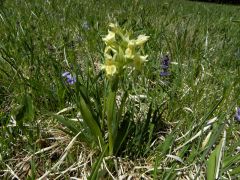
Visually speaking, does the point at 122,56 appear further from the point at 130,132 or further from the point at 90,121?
the point at 130,132

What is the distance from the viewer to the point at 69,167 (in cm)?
146

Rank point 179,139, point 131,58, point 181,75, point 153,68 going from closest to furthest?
point 131,58
point 179,139
point 181,75
point 153,68

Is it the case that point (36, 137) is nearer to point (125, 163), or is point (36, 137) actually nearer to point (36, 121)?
point (36, 121)

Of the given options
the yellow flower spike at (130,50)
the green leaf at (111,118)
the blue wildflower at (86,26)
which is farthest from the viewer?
the blue wildflower at (86,26)

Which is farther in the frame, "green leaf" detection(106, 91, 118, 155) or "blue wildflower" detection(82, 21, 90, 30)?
"blue wildflower" detection(82, 21, 90, 30)

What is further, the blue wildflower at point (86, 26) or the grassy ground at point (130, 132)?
the blue wildflower at point (86, 26)

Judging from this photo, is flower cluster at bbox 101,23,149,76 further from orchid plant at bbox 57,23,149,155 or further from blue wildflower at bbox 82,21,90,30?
blue wildflower at bbox 82,21,90,30

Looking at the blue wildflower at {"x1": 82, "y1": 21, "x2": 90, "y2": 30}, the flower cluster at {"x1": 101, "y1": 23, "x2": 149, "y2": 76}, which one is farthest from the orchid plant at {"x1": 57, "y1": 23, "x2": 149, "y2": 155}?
the blue wildflower at {"x1": 82, "y1": 21, "x2": 90, "y2": 30}

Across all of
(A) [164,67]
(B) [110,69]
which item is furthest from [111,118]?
(A) [164,67]

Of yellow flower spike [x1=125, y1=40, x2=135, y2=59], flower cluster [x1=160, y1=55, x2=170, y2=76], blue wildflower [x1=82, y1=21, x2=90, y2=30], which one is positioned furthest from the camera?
blue wildflower [x1=82, y1=21, x2=90, y2=30]

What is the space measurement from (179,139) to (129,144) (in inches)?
10.9

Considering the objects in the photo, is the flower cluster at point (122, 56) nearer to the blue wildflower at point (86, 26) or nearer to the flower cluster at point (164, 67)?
the flower cluster at point (164, 67)

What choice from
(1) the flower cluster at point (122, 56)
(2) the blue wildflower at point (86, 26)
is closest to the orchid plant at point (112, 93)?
(1) the flower cluster at point (122, 56)

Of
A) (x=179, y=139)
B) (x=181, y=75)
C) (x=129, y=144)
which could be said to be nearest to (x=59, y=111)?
(x=129, y=144)
